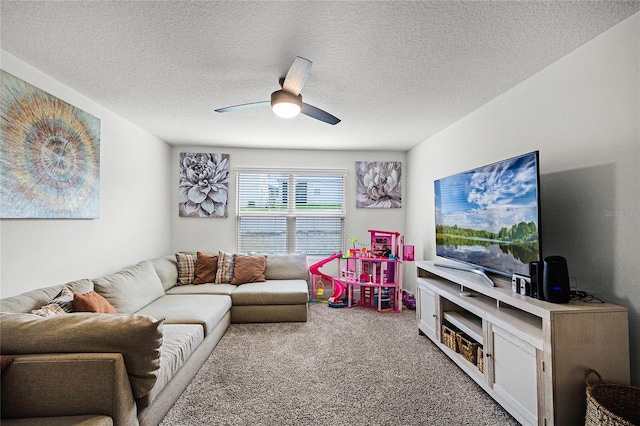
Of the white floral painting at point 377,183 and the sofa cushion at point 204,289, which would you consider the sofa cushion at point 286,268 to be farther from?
the white floral painting at point 377,183

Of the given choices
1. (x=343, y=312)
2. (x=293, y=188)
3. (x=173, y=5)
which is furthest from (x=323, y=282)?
(x=173, y=5)

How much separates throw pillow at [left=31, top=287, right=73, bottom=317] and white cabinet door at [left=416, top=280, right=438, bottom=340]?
3015 mm

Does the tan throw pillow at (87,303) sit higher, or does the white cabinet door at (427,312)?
the tan throw pillow at (87,303)

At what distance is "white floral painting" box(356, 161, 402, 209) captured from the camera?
499cm

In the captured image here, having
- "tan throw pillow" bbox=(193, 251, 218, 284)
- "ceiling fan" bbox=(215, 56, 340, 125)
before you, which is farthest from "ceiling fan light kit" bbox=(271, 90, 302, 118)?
"tan throw pillow" bbox=(193, 251, 218, 284)

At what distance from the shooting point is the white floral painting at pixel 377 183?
499 cm

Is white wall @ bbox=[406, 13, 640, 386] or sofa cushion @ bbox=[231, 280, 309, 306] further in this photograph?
sofa cushion @ bbox=[231, 280, 309, 306]

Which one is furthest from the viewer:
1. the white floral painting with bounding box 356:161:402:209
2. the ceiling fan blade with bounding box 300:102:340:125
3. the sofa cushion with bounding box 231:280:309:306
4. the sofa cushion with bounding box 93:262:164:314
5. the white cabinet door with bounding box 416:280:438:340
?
the white floral painting with bounding box 356:161:402:209

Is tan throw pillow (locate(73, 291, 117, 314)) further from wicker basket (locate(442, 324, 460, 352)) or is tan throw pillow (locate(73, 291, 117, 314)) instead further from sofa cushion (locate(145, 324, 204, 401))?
wicker basket (locate(442, 324, 460, 352))

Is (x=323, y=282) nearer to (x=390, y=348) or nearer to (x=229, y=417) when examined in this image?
(x=390, y=348)

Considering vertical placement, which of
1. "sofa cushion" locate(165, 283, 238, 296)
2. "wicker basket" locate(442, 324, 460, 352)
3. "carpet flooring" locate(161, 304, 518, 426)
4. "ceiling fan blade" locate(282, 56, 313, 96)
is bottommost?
"carpet flooring" locate(161, 304, 518, 426)

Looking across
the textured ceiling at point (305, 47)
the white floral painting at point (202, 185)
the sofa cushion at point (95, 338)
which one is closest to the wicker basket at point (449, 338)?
the textured ceiling at point (305, 47)

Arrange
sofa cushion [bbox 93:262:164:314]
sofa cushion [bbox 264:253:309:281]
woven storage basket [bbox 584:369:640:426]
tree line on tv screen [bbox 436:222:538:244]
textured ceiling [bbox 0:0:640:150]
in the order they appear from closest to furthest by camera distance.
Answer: woven storage basket [bbox 584:369:640:426] < textured ceiling [bbox 0:0:640:150] < tree line on tv screen [bbox 436:222:538:244] < sofa cushion [bbox 93:262:164:314] < sofa cushion [bbox 264:253:309:281]

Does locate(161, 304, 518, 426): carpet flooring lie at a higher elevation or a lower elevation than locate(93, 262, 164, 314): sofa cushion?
lower
